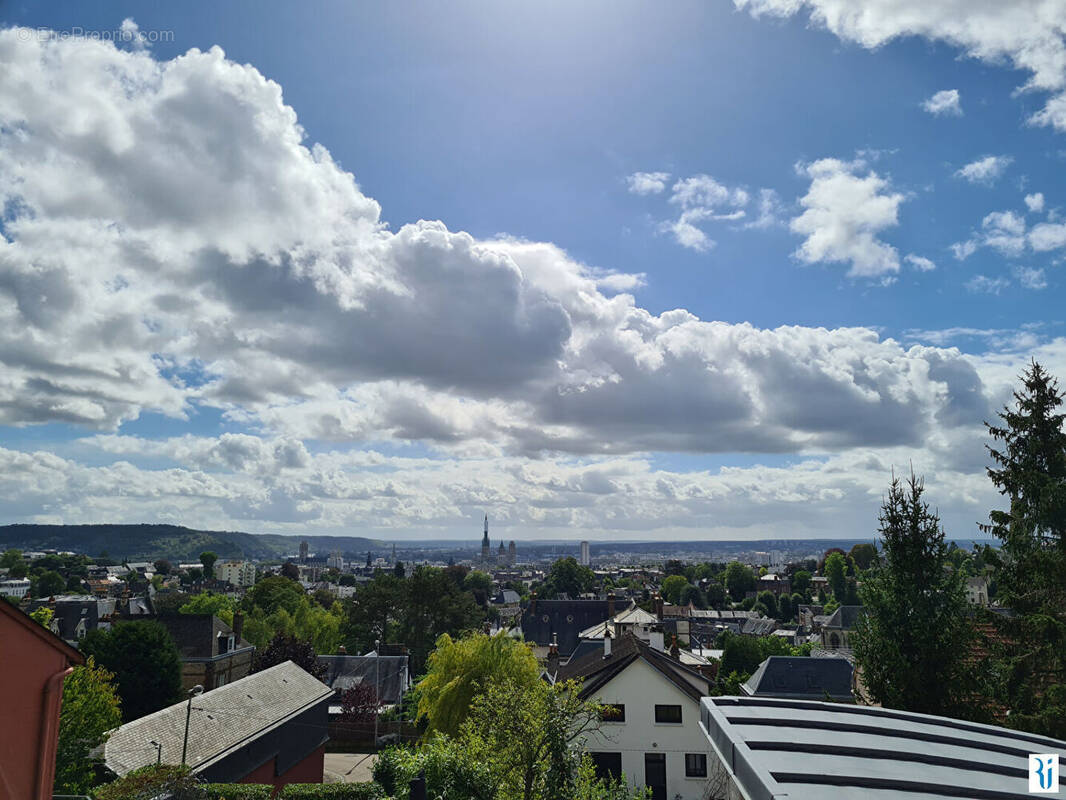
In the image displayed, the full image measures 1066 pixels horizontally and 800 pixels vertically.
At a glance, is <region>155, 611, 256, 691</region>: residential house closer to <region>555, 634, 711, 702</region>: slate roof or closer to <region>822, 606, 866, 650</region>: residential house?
<region>555, 634, 711, 702</region>: slate roof

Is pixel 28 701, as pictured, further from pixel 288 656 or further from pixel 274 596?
pixel 274 596

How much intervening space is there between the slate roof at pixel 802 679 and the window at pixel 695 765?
11.5 m

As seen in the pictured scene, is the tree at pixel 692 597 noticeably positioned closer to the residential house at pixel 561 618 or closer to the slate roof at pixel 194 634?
the residential house at pixel 561 618

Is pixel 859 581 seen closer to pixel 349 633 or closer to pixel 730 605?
pixel 349 633

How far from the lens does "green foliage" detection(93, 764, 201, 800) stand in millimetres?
17906

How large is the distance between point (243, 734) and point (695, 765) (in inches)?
814

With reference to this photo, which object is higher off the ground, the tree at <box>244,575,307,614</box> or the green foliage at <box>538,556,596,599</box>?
the tree at <box>244,575,307,614</box>

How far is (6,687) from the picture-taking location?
1018 cm

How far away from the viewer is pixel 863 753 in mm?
12258

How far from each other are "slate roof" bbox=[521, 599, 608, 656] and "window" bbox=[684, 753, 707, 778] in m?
49.1

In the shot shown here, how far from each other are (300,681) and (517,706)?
87.0 ft

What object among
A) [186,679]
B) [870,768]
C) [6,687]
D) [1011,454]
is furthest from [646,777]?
[186,679]

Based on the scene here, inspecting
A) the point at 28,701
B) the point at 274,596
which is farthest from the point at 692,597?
the point at 28,701

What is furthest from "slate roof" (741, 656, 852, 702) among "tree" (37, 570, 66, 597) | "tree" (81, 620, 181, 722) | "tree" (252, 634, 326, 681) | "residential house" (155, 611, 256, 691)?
"tree" (37, 570, 66, 597)
